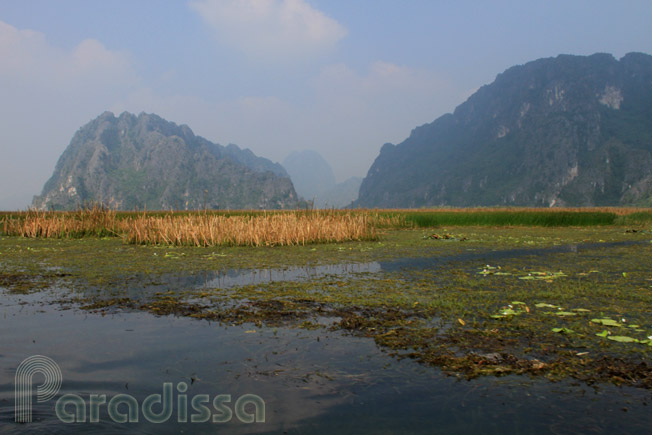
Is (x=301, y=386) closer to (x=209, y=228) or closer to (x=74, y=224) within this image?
(x=209, y=228)

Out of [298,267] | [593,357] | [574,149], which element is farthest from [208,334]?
[574,149]

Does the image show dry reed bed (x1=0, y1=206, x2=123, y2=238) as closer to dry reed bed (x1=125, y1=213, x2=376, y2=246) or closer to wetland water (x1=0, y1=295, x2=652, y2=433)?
dry reed bed (x1=125, y1=213, x2=376, y2=246)

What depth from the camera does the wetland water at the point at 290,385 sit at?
3.66 m

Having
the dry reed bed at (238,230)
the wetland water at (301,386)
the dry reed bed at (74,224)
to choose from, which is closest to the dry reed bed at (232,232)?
the dry reed bed at (238,230)

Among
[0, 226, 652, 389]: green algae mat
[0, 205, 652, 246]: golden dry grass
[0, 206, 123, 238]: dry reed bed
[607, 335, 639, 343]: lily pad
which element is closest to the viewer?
[0, 226, 652, 389]: green algae mat

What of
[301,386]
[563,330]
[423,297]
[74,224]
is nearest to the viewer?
[301,386]

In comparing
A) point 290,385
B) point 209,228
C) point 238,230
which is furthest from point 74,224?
point 290,385

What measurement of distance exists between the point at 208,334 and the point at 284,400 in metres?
2.34

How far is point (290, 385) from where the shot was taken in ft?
14.4

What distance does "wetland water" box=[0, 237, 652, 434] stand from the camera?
366 centimetres

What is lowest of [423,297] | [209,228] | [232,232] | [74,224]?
[423,297]

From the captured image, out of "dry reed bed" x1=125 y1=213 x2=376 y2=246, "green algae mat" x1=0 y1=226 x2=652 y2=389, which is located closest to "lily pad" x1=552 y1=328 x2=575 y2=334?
"green algae mat" x1=0 y1=226 x2=652 y2=389

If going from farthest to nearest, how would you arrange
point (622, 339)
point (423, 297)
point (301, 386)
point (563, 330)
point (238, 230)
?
point (238, 230)
point (423, 297)
point (563, 330)
point (622, 339)
point (301, 386)

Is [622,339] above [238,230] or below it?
below
